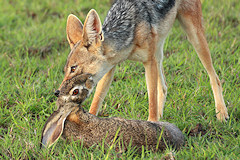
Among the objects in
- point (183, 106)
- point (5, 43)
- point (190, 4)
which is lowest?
point (183, 106)

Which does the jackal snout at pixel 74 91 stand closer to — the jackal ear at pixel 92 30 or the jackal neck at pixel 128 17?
the jackal ear at pixel 92 30

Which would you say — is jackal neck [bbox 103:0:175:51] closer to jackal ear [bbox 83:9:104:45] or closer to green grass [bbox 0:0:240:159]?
jackal ear [bbox 83:9:104:45]

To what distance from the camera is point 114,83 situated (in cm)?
621

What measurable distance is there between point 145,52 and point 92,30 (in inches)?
30.7

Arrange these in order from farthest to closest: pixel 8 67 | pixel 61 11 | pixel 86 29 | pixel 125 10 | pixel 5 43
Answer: pixel 61 11, pixel 5 43, pixel 8 67, pixel 125 10, pixel 86 29

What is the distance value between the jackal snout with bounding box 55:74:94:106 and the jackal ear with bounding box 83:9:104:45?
543mm

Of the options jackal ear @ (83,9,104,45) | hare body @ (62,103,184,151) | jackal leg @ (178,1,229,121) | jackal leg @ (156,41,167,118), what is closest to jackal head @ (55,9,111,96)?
jackal ear @ (83,9,104,45)

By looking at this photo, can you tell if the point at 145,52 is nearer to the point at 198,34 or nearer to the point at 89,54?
the point at 89,54

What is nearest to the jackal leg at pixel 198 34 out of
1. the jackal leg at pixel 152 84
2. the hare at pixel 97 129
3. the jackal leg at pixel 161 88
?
the jackal leg at pixel 161 88

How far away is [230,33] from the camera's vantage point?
7.71 metres

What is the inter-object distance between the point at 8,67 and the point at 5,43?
3.39ft

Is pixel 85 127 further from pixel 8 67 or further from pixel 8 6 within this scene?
pixel 8 6

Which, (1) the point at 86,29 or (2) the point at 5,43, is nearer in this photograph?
(1) the point at 86,29

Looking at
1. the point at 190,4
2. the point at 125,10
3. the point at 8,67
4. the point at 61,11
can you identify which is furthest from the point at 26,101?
the point at 61,11
